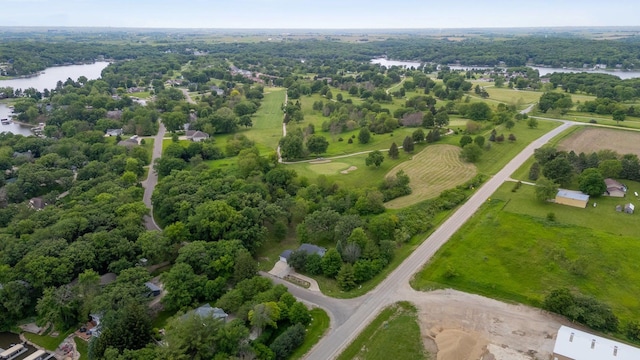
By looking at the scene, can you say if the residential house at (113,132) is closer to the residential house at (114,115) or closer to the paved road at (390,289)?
the residential house at (114,115)

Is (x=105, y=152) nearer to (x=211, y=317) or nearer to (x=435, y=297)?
(x=211, y=317)

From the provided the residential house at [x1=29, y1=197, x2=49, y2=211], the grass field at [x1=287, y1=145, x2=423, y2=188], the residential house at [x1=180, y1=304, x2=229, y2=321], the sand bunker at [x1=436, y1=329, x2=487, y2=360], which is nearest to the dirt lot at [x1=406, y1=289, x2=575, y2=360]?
the sand bunker at [x1=436, y1=329, x2=487, y2=360]

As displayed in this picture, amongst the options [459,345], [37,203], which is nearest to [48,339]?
[37,203]

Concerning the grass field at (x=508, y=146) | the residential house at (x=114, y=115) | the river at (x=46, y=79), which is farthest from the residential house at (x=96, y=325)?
the river at (x=46, y=79)

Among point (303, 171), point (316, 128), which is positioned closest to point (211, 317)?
point (303, 171)

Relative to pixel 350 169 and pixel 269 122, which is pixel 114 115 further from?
pixel 350 169
